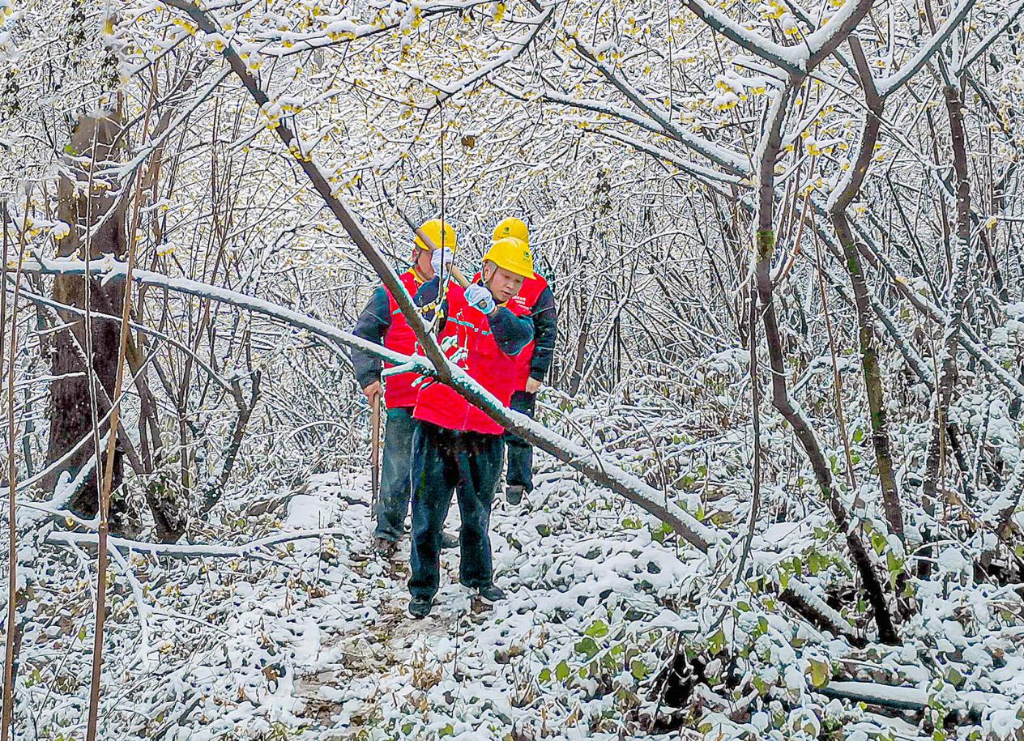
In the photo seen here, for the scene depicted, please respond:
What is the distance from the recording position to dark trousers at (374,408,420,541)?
532 centimetres

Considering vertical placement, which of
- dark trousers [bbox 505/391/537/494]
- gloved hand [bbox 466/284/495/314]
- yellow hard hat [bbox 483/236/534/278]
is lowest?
dark trousers [bbox 505/391/537/494]

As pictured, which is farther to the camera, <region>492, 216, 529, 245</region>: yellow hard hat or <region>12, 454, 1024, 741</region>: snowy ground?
<region>492, 216, 529, 245</region>: yellow hard hat

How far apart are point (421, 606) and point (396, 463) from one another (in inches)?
41.6

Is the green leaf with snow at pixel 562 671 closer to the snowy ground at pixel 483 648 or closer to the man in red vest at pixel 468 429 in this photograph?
the snowy ground at pixel 483 648

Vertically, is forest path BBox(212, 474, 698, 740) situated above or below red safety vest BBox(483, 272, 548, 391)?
below

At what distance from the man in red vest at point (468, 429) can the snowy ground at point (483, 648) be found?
379 mm

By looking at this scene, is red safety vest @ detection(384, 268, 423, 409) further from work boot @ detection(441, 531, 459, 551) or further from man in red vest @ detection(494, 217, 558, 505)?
work boot @ detection(441, 531, 459, 551)

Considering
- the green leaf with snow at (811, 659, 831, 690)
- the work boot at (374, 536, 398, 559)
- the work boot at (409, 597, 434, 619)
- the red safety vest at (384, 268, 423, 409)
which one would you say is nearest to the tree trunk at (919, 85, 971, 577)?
the green leaf with snow at (811, 659, 831, 690)

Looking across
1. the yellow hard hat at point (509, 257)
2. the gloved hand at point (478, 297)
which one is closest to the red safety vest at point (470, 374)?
the gloved hand at point (478, 297)

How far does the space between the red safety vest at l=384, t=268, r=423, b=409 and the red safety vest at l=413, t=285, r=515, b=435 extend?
0.79m

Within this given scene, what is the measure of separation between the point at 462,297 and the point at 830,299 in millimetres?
4401

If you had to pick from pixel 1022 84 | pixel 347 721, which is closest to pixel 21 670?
pixel 347 721

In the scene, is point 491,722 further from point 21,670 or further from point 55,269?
point 21,670

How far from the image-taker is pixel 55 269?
9.39ft
